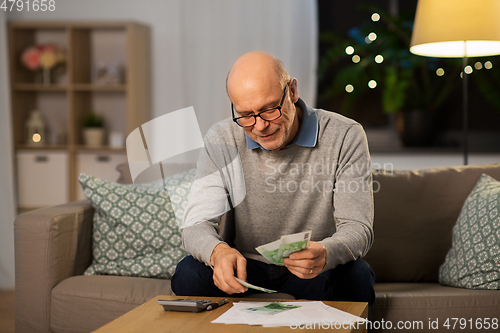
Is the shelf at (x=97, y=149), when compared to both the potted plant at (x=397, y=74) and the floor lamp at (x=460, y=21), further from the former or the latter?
the floor lamp at (x=460, y=21)

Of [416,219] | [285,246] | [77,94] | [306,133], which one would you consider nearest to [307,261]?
[285,246]

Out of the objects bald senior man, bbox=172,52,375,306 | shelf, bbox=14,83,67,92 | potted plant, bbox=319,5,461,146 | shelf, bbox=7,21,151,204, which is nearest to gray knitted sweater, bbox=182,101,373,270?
bald senior man, bbox=172,52,375,306

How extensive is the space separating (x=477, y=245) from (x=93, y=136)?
2557 millimetres

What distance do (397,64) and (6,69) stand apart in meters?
2.45

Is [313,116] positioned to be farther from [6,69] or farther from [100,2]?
[100,2]

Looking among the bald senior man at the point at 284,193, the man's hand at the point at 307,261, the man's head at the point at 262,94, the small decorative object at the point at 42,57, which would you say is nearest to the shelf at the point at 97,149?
the small decorative object at the point at 42,57

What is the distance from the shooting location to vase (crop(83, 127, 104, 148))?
136 inches

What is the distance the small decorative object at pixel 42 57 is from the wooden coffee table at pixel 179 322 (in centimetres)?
266

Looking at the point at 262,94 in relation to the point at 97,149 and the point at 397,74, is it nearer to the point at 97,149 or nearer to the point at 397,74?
the point at 397,74

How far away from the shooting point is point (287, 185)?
5.05 ft

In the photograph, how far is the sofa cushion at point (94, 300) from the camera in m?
1.72

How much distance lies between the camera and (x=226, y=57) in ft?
11.5

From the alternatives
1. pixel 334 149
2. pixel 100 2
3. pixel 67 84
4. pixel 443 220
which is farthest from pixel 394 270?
pixel 100 2

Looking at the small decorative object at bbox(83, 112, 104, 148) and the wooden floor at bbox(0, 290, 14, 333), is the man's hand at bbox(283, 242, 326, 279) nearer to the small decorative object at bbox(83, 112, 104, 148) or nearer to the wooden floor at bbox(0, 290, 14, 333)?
the wooden floor at bbox(0, 290, 14, 333)
